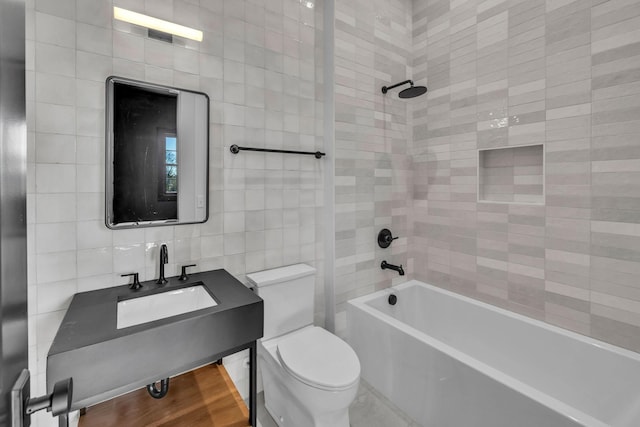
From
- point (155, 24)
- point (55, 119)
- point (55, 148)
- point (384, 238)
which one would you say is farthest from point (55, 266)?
point (384, 238)

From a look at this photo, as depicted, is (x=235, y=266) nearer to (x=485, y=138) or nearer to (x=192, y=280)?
(x=192, y=280)

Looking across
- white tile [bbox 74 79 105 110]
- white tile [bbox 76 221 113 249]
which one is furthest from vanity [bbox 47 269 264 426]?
white tile [bbox 74 79 105 110]

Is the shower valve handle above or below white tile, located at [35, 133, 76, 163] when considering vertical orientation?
below

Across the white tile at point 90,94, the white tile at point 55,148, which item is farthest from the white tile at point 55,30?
the white tile at point 55,148

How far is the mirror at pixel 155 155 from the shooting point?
4.81 feet

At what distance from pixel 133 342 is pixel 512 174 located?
93.1 inches

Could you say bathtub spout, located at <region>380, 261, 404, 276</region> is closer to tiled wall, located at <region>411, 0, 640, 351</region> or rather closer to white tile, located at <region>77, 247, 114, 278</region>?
tiled wall, located at <region>411, 0, 640, 351</region>

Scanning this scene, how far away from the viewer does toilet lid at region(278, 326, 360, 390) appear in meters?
1.42

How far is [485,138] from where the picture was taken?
2129mm

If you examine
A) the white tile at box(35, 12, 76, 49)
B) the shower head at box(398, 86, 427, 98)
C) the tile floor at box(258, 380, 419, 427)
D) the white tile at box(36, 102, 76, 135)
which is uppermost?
the shower head at box(398, 86, 427, 98)

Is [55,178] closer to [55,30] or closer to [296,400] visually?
[55,30]

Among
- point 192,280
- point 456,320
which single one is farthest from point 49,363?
point 456,320

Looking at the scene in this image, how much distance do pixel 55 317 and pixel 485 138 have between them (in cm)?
272

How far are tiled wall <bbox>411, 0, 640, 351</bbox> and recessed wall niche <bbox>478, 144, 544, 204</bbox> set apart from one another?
0.08m
